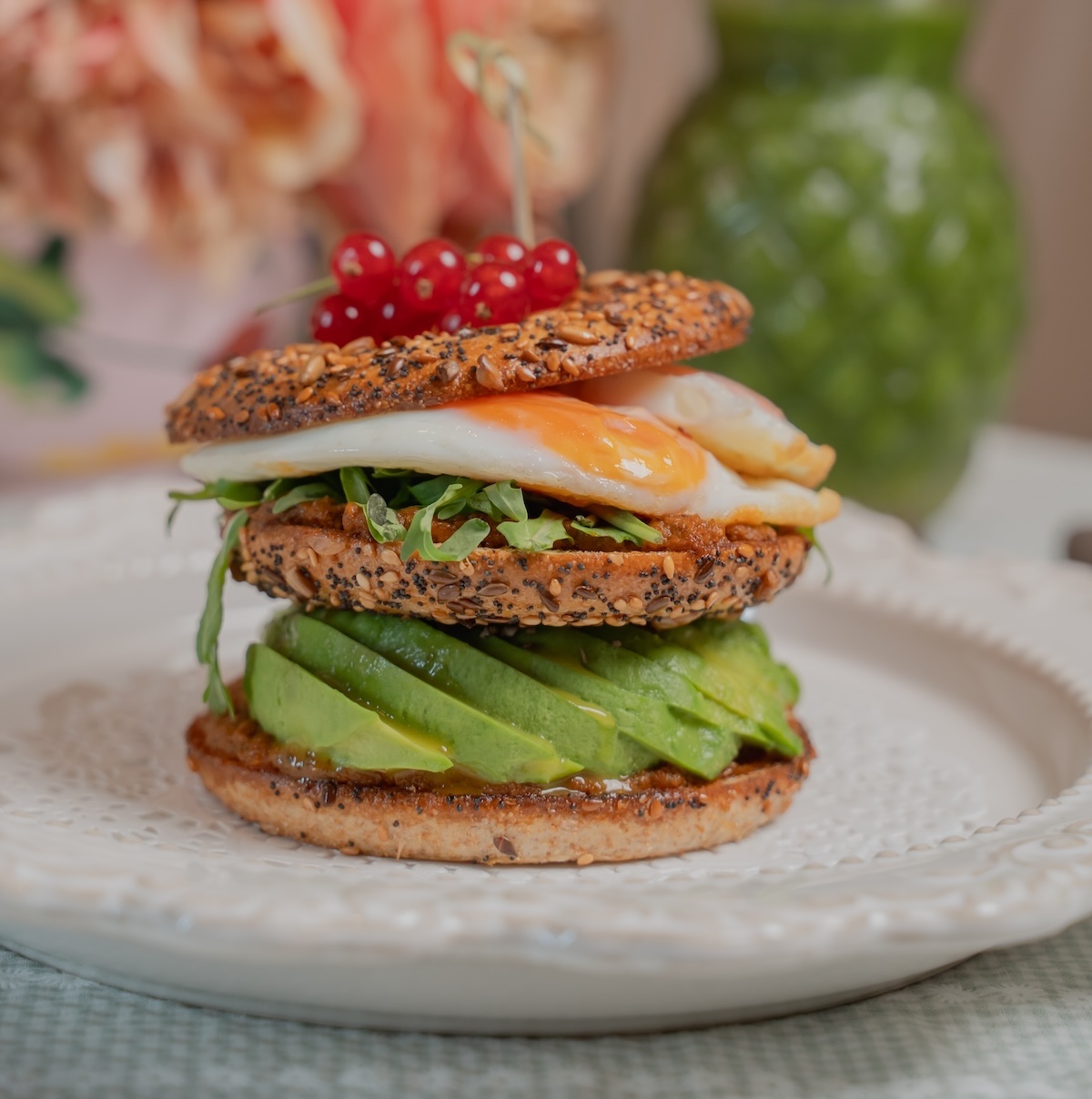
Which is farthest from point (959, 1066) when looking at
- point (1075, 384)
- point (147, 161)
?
point (1075, 384)

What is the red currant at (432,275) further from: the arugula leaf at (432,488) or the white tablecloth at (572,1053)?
the white tablecloth at (572,1053)

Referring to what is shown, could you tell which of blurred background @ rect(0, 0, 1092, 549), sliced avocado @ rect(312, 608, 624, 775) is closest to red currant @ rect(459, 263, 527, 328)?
sliced avocado @ rect(312, 608, 624, 775)

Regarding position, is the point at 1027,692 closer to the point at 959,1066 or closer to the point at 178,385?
the point at 959,1066

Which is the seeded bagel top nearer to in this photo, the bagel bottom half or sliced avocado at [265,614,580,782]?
sliced avocado at [265,614,580,782]

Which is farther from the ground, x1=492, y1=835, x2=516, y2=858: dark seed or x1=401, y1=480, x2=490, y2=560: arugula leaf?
x1=401, y1=480, x2=490, y2=560: arugula leaf

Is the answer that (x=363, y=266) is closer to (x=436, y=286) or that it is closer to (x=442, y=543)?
(x=436, y=286)

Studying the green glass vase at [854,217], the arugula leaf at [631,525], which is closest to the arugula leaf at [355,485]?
the arugula leaf at [631,525]

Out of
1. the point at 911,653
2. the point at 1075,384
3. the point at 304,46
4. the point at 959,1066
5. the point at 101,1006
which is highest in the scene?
the point at 304,46
